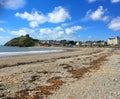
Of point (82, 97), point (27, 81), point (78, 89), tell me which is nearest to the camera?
point (82, 97)

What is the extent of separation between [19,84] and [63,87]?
10.3ft

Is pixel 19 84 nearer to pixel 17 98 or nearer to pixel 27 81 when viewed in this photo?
pixel 27 81

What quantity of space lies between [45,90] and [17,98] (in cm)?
207

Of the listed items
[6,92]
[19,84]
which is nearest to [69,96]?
[6,92]

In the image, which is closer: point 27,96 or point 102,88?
point 27,96

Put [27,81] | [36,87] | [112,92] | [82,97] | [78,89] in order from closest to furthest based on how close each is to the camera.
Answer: [82,97] → [112,92] → [78,89] → [36,87] → [27,81]

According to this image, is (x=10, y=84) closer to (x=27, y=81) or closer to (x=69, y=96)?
(x=27, y=81)

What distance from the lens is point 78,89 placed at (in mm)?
13734

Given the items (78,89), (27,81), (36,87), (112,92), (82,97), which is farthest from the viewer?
(27,81)

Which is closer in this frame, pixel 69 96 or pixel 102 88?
pixel 69 96

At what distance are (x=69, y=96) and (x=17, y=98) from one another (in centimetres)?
265

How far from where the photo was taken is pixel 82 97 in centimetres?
1191

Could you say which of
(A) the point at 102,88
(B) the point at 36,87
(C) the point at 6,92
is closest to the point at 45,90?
(B) the point at 36,87

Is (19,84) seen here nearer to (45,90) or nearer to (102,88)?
(45,90)
